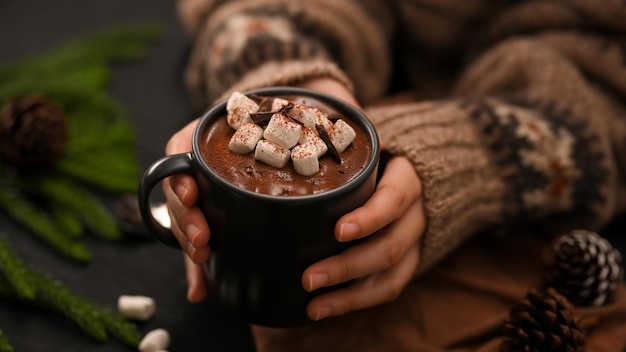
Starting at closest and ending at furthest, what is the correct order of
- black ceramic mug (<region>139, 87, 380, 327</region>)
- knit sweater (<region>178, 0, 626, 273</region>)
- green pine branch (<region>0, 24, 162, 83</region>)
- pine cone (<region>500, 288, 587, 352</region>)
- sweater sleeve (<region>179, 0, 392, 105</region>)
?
black ceramic mug (<region>139, 87, 380, 327</region>), pine cone (<region>500, 288, 587, 352</region>), knit sweater (<region>178, 0, 626, 273</region>), sweater sleeve (<region>179, 0, 392, 105</region>), green pine branch (<region>0, 24, 162, 83</region>)

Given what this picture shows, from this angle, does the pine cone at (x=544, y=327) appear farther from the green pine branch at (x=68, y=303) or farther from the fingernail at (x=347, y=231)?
the green pine branch at (x=68, y=303)

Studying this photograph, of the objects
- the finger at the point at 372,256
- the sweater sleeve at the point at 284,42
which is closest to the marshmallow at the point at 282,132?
the finger at the point at 372,256

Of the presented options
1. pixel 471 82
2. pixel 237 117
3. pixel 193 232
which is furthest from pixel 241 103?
pixel 471 82

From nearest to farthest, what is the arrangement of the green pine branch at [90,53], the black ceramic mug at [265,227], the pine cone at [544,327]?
the black ceramic mug at [265,227]
the pine cone at [544,327]
the green pine branch at [90,53]

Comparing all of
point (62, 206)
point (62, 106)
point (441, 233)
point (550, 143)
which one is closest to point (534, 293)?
point (441, 233)

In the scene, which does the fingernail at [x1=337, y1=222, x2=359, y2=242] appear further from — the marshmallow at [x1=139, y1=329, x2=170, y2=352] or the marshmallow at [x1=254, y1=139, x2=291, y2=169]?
the marshmallow at [x1=139, y1=329, x2=170, y2=352]

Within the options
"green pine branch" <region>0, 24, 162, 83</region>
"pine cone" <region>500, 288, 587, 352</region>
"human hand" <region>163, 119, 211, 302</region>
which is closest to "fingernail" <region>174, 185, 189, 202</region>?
"human hand" <region>163, 119, 211, 302</region>
